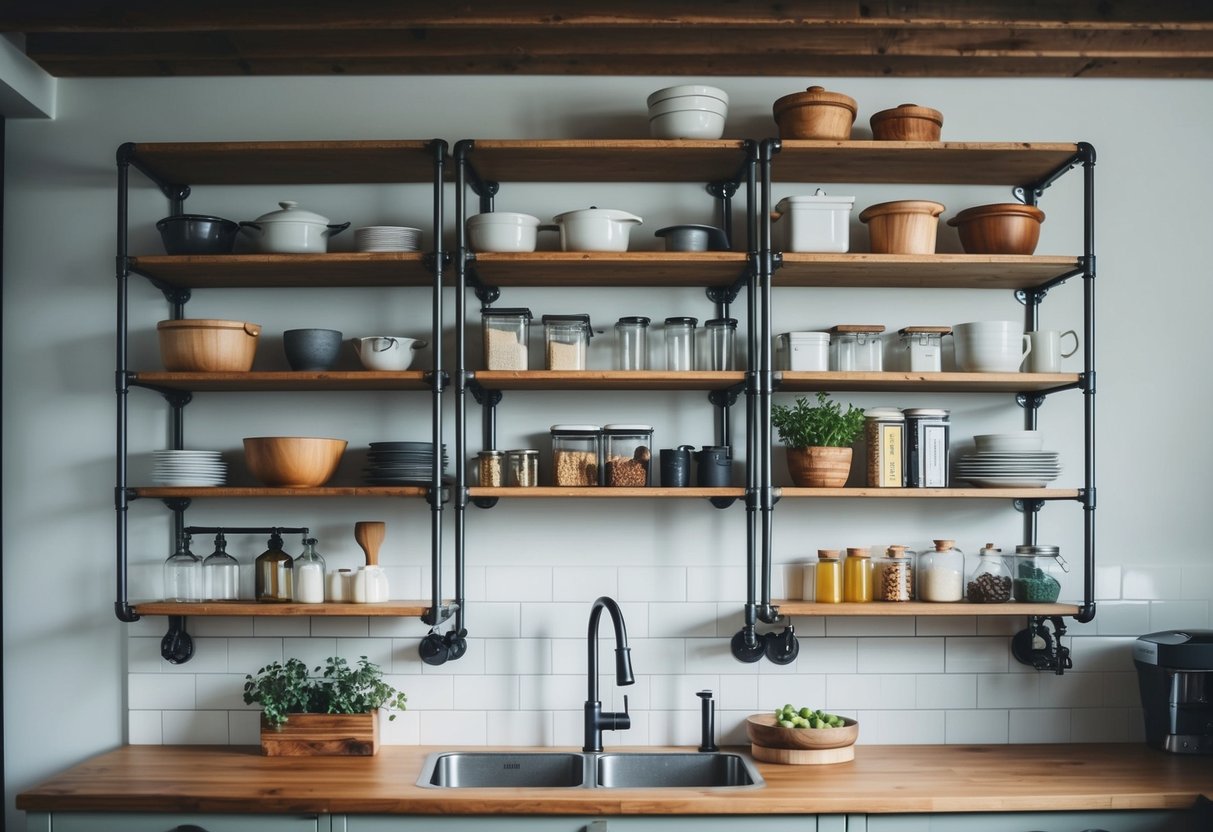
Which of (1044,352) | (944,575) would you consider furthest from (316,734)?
(1044,352)

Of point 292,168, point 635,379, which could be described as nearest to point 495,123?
point 292,168

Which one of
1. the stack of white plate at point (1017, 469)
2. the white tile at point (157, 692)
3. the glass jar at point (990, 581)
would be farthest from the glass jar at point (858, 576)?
the white tile at point (157, 692)

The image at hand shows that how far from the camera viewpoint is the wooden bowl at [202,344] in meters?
2.79

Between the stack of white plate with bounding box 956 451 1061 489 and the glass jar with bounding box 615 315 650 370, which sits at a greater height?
the glass jar with bounding box 615 315 650 370

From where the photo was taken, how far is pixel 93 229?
310cm

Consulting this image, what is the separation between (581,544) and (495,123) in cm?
130

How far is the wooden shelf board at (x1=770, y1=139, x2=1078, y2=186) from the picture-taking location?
9.08 feet

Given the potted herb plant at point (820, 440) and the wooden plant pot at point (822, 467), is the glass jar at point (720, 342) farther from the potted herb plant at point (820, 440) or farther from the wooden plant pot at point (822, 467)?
the wooden plant pot at point (822, 467)

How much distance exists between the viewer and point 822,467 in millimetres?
2818

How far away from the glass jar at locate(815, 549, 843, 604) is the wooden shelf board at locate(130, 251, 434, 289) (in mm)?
1387

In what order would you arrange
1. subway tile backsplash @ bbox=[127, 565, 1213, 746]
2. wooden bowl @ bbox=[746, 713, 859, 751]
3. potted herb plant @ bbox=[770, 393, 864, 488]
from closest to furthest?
1. wooden bowl @ bbox=[746, 713, 859, 751]
2. potted herb plant @ bbox=[770, 393, 864, 488]
3. subway tile backsplash @ bbox=[127, 565, 1213, 746]

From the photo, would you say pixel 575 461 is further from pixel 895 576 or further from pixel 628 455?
pixel 895 576

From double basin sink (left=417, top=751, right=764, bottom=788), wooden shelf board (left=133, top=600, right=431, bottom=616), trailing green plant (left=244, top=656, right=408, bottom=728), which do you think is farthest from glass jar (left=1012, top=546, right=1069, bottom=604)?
trailing green plant (left=244, top=656, right=408, bottom=728)

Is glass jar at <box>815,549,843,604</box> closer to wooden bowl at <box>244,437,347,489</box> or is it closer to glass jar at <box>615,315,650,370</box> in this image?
glass jar at <box>615,315,650,370</box>
